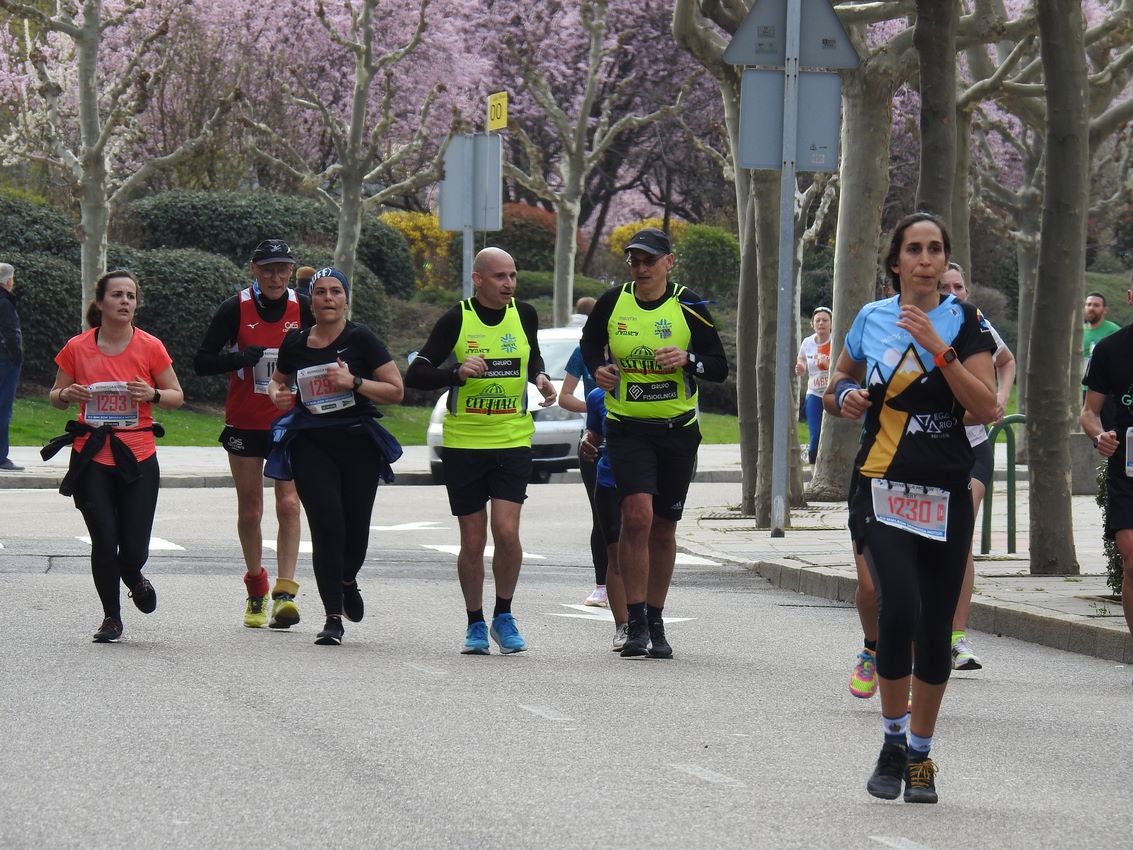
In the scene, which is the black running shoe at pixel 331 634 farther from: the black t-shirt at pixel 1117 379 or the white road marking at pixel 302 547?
the white road marking at pixel 302 547

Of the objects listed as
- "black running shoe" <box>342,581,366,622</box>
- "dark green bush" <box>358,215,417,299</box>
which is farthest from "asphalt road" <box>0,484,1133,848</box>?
"dark green bush" <box>358,215,417,299</box>

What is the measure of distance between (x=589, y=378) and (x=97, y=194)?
1626 cm

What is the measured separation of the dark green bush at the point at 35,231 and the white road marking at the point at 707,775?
22444mm

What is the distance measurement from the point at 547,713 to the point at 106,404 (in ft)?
10.1

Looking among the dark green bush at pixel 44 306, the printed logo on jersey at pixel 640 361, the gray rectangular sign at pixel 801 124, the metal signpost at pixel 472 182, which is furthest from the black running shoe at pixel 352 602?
the dark green bush at pixel 44 306

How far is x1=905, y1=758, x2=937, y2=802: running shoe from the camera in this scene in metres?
6.20

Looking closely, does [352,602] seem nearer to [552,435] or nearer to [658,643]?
[658,643]

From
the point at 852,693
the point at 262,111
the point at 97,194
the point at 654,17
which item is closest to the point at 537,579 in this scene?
the point at 852,693

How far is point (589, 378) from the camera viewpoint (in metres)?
10.0

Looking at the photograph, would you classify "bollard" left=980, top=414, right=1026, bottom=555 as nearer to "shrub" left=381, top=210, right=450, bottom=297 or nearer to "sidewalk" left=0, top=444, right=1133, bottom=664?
"sidewalk" left=0, top=444, right=1133, bottom=664

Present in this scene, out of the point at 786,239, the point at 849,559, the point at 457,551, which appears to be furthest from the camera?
the point at 457,551

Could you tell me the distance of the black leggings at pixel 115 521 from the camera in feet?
31.8

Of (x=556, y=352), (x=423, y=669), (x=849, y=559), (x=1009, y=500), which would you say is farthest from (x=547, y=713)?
(x=556, y=352)

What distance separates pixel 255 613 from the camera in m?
10.4
